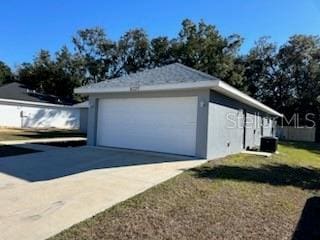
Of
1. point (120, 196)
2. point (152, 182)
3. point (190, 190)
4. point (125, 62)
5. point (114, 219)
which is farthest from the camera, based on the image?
point (125, 62)

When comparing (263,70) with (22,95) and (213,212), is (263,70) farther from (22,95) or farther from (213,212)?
(213,212)

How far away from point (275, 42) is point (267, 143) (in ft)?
89.6

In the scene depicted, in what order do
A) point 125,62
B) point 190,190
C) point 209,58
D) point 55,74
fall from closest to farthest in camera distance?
point 190,190
point 209,58
point 125,62
point 55,74

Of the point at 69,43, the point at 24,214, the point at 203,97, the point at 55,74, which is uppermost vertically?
the point at 69,43

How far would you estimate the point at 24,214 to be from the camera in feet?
16.9

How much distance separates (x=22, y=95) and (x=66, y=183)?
25338mm

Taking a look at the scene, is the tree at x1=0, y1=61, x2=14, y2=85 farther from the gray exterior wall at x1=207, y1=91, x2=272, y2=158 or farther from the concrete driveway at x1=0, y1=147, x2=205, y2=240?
the gray exterior wall at x1=207, y1=91, x2=272, y2=158

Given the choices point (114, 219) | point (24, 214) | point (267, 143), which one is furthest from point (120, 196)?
point (267, 143)

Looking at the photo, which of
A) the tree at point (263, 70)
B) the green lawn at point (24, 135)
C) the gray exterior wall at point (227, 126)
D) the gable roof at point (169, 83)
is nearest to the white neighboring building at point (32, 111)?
the green lawn at point (24, 135)

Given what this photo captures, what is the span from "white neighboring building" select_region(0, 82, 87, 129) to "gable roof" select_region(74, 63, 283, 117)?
16.1 m

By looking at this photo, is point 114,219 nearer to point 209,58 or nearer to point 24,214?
point 24,214

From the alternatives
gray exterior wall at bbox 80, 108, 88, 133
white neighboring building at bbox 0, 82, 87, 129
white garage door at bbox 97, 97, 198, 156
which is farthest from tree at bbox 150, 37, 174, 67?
white garage door at bbox 97, 97, 198, 156

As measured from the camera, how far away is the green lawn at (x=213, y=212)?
182 inches

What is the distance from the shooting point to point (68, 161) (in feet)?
33.2
